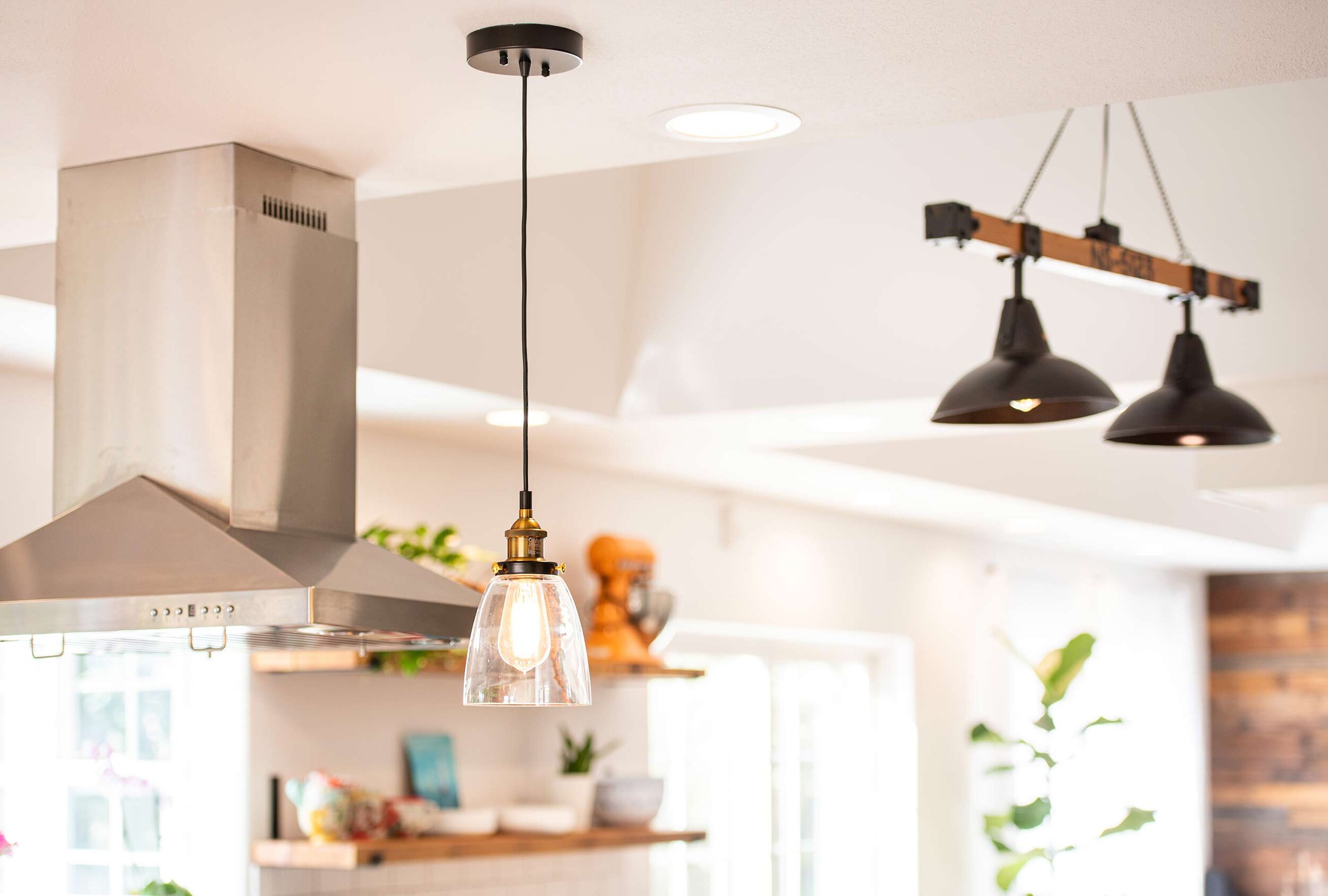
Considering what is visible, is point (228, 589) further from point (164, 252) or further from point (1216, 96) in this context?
point (1216, 96)

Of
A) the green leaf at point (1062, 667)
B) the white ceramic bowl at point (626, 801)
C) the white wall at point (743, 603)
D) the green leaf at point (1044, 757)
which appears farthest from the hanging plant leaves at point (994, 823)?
the white ceramic bowl at point (626, 801)

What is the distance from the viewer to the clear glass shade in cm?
183

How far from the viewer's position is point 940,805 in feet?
23.5

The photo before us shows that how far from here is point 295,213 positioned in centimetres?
236

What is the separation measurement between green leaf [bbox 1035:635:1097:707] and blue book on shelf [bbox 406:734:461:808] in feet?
10.2

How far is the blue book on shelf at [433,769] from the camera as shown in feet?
15.4

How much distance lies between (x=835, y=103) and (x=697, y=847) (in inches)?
171

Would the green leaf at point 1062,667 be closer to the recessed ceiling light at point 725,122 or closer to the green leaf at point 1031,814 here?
the green leaf at point 1031,814

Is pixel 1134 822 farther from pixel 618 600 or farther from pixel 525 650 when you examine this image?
pixel 525 650

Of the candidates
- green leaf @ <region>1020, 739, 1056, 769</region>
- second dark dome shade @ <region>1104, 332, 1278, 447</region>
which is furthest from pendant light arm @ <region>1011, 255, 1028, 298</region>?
green leaf @ <region>1020, 739, 1056, 769</region>

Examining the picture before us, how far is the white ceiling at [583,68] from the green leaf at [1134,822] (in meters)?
5.14

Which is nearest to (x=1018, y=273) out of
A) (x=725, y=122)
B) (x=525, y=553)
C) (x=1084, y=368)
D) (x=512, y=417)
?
(x=1084, y=368)

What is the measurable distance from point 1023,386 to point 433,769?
2.71 metres

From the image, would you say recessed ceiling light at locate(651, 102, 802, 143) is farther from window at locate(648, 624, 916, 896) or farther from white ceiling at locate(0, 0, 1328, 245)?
window at locate(648, 624, 916, 896)
